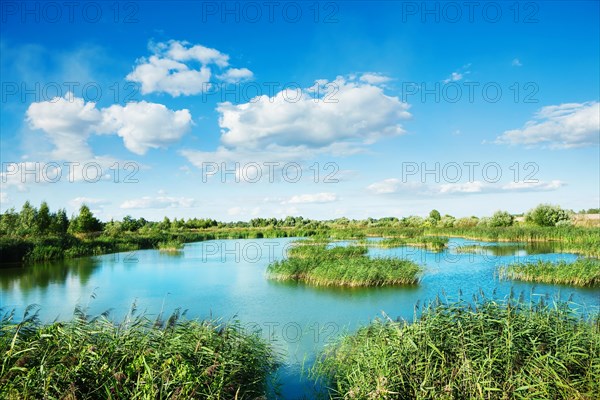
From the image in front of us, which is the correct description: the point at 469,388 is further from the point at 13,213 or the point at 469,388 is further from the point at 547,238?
the point at 13,213

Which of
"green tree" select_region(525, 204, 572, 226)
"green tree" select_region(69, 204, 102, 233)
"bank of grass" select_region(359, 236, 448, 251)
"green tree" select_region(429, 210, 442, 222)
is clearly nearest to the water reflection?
"green tree" select_region(69, 204, 102, 233)

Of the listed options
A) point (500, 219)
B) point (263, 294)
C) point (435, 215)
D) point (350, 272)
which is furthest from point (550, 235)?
point (435, 215)

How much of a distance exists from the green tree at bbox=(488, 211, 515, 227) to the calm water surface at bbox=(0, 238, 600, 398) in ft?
77.5

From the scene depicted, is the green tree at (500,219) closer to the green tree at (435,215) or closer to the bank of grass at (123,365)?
the green tree at (435,215)

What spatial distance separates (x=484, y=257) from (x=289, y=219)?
59.5 meters

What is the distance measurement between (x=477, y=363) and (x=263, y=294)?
10108 millimetres

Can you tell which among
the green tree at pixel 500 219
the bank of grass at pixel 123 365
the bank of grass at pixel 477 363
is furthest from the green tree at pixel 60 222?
the green tree at pixel 500 219

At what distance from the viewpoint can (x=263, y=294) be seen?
46.7 feet

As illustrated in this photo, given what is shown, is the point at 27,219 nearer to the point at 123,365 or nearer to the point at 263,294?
the point at 263,294

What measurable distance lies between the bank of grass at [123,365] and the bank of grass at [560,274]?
42.6 ft

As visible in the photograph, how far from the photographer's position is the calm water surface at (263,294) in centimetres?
917

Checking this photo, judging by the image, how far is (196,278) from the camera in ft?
62.1

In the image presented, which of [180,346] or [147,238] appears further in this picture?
[147,238]

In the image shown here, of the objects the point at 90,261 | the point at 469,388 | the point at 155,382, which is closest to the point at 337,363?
the point at 469,388
